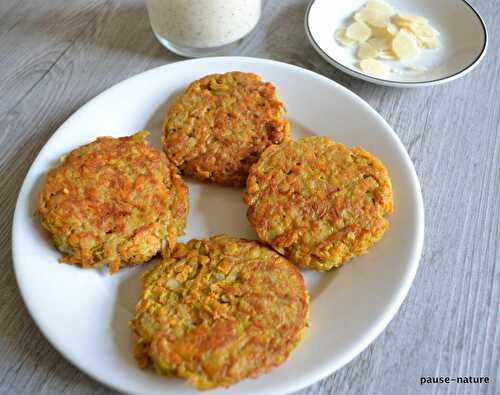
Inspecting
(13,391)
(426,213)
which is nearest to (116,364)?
(13,391)

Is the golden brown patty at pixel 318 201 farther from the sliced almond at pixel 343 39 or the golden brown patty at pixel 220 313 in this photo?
the sliced almond at pixel 343 39

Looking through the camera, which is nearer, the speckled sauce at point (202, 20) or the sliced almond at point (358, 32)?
the speckled sauce at point (202, 20)

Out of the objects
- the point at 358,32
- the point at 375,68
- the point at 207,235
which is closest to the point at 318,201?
the point at 207,235

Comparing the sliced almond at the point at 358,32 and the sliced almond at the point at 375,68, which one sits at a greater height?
the sliced almond at the point at 358,32

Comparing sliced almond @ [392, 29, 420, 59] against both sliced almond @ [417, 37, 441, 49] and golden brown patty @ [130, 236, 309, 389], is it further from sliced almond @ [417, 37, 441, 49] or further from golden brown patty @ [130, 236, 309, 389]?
golden brown patty @ [130, 236, 309, 389]

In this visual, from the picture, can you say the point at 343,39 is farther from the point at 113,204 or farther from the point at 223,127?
the point at 113,204

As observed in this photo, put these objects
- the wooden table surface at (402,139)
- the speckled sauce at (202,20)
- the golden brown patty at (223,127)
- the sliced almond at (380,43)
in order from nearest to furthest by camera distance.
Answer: the wooden table surface at (402,139)
the golden brown patty at (223,127)
the speckled sauce at (202,20)
the sliced almond at (380,43)

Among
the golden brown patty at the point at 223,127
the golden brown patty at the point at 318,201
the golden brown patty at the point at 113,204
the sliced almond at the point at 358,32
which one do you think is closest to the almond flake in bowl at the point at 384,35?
the sliced almond at the point at 358,32
